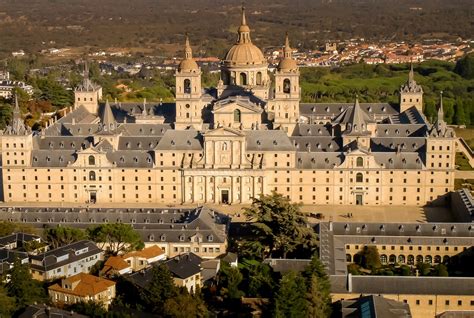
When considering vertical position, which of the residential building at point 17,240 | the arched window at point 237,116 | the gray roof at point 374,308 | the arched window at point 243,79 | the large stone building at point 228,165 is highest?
the arched window at point 243,79

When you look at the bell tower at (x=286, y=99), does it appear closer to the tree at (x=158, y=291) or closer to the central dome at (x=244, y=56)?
the central dome at (x=244, y=56)

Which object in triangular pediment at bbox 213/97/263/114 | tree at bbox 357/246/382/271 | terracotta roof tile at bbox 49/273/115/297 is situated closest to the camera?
terracotta roof tile at bbox 49/273/115/297

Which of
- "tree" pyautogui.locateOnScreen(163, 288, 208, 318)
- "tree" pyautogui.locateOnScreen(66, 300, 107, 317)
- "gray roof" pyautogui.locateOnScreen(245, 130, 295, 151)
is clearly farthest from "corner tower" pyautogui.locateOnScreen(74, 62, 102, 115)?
"tree" pyautogui.locateOnScreen(163, 288, 208, 318)

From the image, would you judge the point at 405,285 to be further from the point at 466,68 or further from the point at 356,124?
the point at 466,68

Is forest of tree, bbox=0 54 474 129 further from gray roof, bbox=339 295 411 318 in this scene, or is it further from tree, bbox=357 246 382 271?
gray roof, bbox=339 295 411 318

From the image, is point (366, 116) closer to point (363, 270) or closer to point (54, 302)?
point (363, 270)

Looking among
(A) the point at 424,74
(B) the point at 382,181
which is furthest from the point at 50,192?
(A) the point at 424,74

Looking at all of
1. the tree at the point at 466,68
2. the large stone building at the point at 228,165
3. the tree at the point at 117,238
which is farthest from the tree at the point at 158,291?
the tree at the point at 466,68
